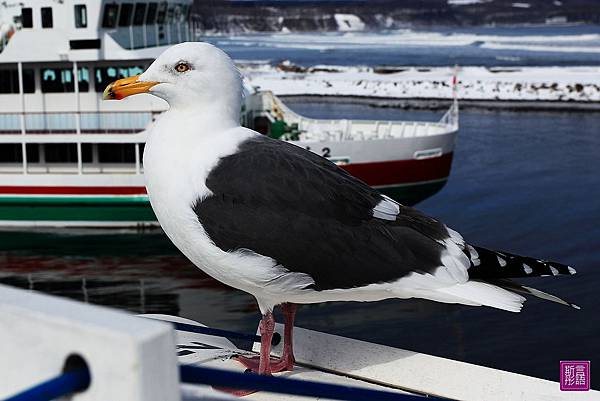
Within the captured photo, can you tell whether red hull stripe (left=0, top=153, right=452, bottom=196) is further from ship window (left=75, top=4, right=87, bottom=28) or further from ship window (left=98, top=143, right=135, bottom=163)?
ship window (left=75, top=4, right=87, bottom=28)

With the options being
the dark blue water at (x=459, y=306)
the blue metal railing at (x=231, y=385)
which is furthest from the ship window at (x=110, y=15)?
the blue metal railing at (x=231, y=385)

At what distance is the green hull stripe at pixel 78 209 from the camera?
15398 millimetres

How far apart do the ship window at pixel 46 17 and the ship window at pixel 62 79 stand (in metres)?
0.99

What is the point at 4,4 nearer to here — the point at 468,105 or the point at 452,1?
the point at 468,105

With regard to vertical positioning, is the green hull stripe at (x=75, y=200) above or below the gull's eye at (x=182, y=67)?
below

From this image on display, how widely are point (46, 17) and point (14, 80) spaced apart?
173 centimetres

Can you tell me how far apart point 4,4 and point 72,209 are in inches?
173

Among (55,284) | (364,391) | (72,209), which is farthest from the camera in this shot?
(72,209)

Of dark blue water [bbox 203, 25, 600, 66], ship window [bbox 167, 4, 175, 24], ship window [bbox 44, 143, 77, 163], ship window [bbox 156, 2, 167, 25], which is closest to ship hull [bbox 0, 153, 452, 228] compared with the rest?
ship window [bbox 44, 143, 77, 163]

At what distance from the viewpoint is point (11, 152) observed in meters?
16.8

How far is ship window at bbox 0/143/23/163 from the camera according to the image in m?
16.7

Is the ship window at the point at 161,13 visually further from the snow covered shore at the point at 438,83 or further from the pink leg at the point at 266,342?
the snow covered shore at the point at 438,83

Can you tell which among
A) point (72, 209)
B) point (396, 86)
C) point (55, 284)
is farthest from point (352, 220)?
point (396, 86)

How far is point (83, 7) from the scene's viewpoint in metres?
15.7
